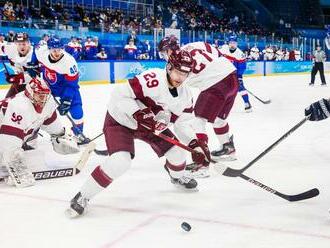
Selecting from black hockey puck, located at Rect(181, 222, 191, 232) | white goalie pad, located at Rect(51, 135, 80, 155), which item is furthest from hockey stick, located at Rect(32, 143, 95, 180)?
black hockey puck, located at Rect(181, 222, 191, 232)

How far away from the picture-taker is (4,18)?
11.7 meters

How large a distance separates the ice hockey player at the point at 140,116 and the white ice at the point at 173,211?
200 millimetres

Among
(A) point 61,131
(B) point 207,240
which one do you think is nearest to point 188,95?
(B) point 207,240

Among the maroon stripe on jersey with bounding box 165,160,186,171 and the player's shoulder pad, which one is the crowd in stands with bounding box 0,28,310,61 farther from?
the maroon stripe on jersey with bounding box 165,160,186,171

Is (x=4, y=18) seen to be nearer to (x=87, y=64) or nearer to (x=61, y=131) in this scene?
(x=87, y=64)

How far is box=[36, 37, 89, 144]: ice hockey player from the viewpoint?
14.9ft

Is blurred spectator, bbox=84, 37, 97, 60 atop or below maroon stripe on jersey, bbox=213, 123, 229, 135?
atop

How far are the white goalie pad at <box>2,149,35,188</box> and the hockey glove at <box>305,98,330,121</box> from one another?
70.5 inches

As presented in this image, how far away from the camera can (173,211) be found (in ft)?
8.64

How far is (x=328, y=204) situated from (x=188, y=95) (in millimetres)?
994

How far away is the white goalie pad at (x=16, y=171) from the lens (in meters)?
3.14

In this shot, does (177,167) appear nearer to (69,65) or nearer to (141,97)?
(141,97)

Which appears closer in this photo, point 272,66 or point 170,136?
point 170,136

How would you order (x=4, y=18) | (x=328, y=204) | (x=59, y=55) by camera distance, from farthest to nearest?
(x=4, y=18) → (x=59, y=55) → (x=328, y=204)
